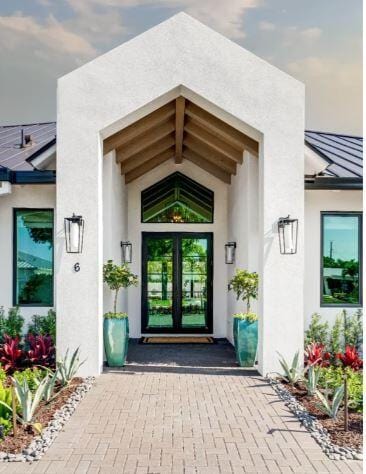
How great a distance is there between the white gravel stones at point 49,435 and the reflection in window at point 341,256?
5877 millimetres

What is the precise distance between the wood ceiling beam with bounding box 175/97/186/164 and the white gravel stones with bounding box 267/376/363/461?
544 centimetres

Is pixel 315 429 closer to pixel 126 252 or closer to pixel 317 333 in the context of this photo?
pixel 317 333

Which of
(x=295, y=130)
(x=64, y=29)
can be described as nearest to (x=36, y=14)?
(x=64, y=29)

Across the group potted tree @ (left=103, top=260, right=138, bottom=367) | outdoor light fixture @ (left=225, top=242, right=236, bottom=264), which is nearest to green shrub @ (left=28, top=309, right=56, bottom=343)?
potted tree @ (left=103, top=260, right=138, bottom=367)

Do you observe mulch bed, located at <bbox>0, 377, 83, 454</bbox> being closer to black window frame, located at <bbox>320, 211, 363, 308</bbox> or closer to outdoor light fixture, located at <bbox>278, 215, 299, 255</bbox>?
outdoor light fixture, located at <bbox>278, 215, 299, 255</bbox>

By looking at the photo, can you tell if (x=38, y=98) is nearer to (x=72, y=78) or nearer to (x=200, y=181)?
(x=200, y=181)

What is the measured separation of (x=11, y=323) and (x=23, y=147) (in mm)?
4700

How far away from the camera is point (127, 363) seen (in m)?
9.55

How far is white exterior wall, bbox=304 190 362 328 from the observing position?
10375 millimetres

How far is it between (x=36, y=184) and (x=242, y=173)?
452 centimetres

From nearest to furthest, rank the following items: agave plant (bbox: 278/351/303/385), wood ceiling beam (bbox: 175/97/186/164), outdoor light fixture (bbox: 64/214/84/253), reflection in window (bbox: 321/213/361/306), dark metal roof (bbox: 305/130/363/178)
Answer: agave plant (bbox: 278/351/303/385), outdoor light fixture (bbox: 64/214/84/253), wood ceiling beam (bbox: 175/97/186/164), dark metal roof (bbox: 305/130/363/178), reflection in window (bbox: 321/213/361/306)

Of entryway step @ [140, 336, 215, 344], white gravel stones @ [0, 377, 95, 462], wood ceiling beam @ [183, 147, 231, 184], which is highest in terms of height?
wood ceiling beam @ [183, 147, 231, 184]

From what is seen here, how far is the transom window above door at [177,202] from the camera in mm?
13383

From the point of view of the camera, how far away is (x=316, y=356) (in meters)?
8.65
